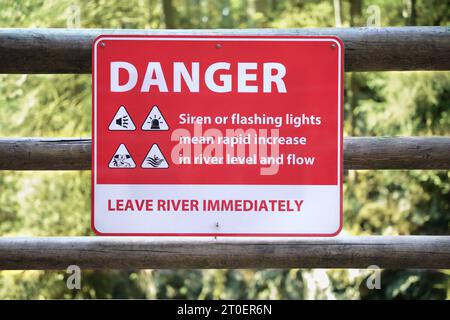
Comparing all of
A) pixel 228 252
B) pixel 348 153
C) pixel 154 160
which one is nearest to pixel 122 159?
pixel 154 160

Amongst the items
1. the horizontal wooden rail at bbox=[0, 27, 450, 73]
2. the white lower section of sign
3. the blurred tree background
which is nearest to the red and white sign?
the white lower section of sign

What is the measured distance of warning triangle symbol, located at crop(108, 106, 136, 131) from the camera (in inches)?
69.7

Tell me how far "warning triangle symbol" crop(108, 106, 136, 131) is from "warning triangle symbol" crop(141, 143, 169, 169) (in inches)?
3.3

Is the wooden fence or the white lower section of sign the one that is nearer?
the white lower section of sign

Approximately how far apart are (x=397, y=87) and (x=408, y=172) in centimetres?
71

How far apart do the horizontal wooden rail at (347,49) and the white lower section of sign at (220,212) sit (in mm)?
407

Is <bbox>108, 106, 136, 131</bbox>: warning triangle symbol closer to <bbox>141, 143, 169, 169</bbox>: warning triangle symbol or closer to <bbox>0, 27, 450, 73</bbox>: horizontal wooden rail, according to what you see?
<bbox>141, 143, 169, 169</bbox>: warning triangle symbol

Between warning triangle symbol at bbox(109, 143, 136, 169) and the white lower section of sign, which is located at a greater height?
warning triangle symbol at bbox(109, 143, 136, 169)

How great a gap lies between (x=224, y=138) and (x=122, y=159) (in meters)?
0.30

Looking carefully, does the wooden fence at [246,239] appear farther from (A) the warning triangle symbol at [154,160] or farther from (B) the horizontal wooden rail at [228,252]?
(A) the warning triangle symbol at [154,160]

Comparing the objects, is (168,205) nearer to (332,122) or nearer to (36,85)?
(332,122)

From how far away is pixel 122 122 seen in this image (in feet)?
5.81

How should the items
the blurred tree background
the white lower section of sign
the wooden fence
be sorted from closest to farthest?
1. the white lower section of sign
2. the wooden fence
3. the blurred tree background

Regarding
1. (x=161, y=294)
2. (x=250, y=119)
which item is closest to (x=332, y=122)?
(x=250, y=119)
